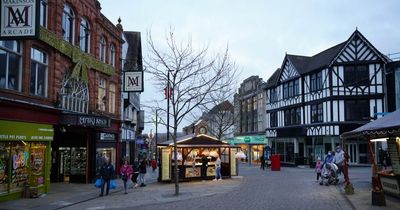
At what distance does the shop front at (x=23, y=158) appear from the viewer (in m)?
17.3

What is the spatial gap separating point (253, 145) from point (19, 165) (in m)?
48.2

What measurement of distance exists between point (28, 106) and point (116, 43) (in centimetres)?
1379

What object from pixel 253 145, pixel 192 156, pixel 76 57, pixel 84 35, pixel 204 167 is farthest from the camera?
pixel 253 145

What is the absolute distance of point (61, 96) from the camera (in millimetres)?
22391

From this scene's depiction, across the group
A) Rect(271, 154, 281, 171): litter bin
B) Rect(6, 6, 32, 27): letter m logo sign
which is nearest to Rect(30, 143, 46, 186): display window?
Rect(6, 6, 32, 27): letter m logo sign

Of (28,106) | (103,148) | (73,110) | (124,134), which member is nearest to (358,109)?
(124,134)

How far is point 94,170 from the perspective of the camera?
2623 cm

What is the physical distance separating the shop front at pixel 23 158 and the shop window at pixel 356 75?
31.0m

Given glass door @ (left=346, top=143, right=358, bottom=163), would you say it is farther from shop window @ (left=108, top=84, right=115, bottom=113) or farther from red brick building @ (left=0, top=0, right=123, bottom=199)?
shop window @ (left=108, top=84, right=115, bottom=113)

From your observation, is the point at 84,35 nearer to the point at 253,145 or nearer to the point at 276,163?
the point at 276,163

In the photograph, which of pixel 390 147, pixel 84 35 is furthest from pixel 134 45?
pixel 390 147

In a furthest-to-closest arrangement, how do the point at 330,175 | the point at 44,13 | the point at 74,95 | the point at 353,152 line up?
the point at 353,152, the point at 74,95, the point at 330,175, the point at 44,13

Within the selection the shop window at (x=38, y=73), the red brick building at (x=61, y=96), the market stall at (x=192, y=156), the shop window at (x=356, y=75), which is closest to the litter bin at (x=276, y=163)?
the shop window at (x=356, y=75)

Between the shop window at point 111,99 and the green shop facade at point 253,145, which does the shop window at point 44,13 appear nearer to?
the shop window at point 111,99
